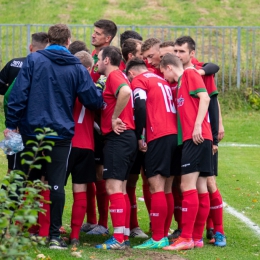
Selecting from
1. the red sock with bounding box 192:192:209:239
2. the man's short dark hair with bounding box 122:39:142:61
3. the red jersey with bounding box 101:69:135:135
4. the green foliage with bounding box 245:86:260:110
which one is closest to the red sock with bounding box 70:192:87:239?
the red jersey with bounding box 101:69:135:135

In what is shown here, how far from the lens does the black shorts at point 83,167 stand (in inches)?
301

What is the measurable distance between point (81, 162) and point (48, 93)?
886mm

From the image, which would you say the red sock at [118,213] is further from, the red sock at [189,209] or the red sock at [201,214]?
the red sock at [201,214]

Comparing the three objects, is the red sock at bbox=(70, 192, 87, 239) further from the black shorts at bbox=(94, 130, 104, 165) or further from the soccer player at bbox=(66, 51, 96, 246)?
the black shorts at bbox=(94, 130, 104, 165)

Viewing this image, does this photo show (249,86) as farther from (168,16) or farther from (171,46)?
(171,46)

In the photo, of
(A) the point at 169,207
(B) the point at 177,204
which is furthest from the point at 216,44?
(A) the point at 169,207

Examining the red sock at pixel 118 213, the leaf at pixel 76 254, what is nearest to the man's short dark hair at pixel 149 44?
the red sock at pixel 118 213

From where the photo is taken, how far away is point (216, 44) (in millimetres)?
20438

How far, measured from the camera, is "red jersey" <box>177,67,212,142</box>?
7.48 meters

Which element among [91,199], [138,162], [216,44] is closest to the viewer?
[138,162]

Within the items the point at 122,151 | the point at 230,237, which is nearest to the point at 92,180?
the point at 122,151

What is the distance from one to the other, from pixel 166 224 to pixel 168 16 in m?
21.7

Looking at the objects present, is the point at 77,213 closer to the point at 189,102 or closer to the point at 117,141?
the point at 117,141

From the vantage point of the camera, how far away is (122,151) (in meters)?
7.52
